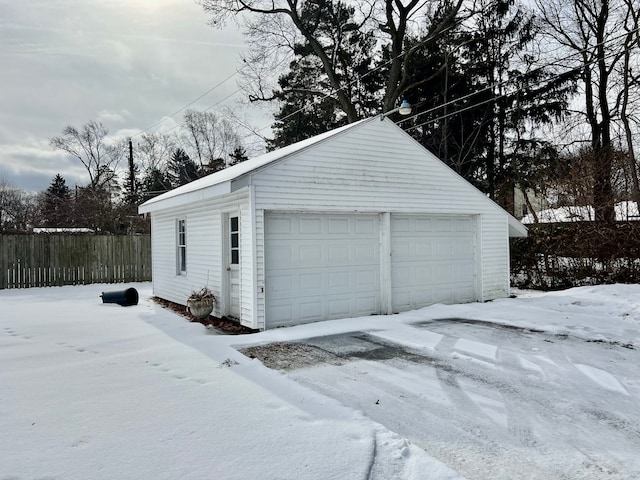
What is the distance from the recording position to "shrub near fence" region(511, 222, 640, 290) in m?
10.7

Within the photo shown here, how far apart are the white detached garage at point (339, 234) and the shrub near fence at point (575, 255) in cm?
240

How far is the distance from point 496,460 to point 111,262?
1523cm

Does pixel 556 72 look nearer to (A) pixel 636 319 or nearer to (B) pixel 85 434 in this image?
(A) pixel 636 319

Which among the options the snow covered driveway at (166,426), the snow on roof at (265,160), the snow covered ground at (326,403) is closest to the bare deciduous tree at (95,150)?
the snow on roof at (265,160)

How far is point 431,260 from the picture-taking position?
9.47 m

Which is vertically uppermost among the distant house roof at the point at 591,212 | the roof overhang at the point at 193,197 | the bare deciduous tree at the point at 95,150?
the bare deciduous tree at the point at 95,150

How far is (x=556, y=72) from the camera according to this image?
59.3 feet

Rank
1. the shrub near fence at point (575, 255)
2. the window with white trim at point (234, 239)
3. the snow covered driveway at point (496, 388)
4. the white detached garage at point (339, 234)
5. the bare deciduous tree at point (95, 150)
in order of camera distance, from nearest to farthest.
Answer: the snow covered driveway at point (496, 388) < the white detached garage at point (339, 234) < the window with white trim at point (234, 239) < the shrub near fence at point (575, 255) < the bare deciduous tree at point (95, 150)

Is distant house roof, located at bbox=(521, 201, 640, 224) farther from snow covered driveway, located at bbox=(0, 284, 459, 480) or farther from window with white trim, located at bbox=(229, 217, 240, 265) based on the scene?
snow covered driveway, located at bbox=(0, 284, 459, 480)

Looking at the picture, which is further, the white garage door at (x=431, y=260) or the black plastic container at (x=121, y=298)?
the black plastic container at (x=121, y=298)

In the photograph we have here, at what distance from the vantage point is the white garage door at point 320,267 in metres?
7.50

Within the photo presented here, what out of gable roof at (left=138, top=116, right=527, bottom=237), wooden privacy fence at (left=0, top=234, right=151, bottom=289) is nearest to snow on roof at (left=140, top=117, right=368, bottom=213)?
gable roof at (left=138, top=116, right=527, bottom=237)

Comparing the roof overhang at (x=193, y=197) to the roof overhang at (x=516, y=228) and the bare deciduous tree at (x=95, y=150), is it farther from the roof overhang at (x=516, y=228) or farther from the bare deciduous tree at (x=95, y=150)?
the bare deciduous tree at (x=95, y=150)

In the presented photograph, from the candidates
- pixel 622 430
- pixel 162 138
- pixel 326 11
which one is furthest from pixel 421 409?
pixel 162 138
